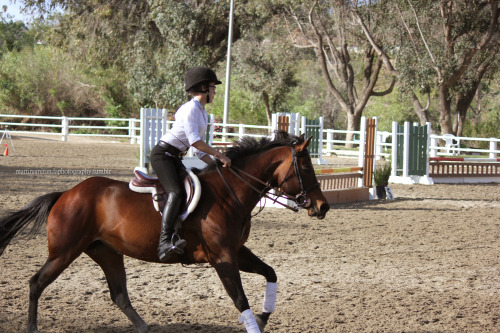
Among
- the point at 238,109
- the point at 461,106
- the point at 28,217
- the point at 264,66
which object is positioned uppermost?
the point at 264,66

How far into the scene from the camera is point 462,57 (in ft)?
87.6

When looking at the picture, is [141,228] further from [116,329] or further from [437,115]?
[437,115]

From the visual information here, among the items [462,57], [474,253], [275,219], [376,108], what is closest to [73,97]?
[376,108]

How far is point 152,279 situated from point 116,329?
1494 millimetres

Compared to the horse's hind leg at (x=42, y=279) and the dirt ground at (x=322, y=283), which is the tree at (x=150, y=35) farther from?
the horse's hind leg at (x=42, y=279)

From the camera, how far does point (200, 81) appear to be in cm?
462

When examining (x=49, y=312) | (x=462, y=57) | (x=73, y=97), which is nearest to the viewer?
(x=49, y=312)

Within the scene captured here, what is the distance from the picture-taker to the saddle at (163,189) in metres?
4.51

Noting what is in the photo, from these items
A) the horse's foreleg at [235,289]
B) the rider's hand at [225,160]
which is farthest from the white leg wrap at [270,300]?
the rider's hand at [225,160]

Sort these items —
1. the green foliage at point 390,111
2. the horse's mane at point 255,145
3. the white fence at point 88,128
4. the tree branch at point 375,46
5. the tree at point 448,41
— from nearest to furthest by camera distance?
the horse's mane at point 255,145 < the tree at point 448,41 < the tree branch at point 375,46 < the white fence at point 88,128 < the green foliage at point 390,111

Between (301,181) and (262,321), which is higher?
(301,181)

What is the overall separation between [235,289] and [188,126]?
1.27 metres

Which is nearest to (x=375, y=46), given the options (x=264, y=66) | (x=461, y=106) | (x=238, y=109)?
(x=461, y=106)

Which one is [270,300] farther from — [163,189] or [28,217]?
[28,217]
